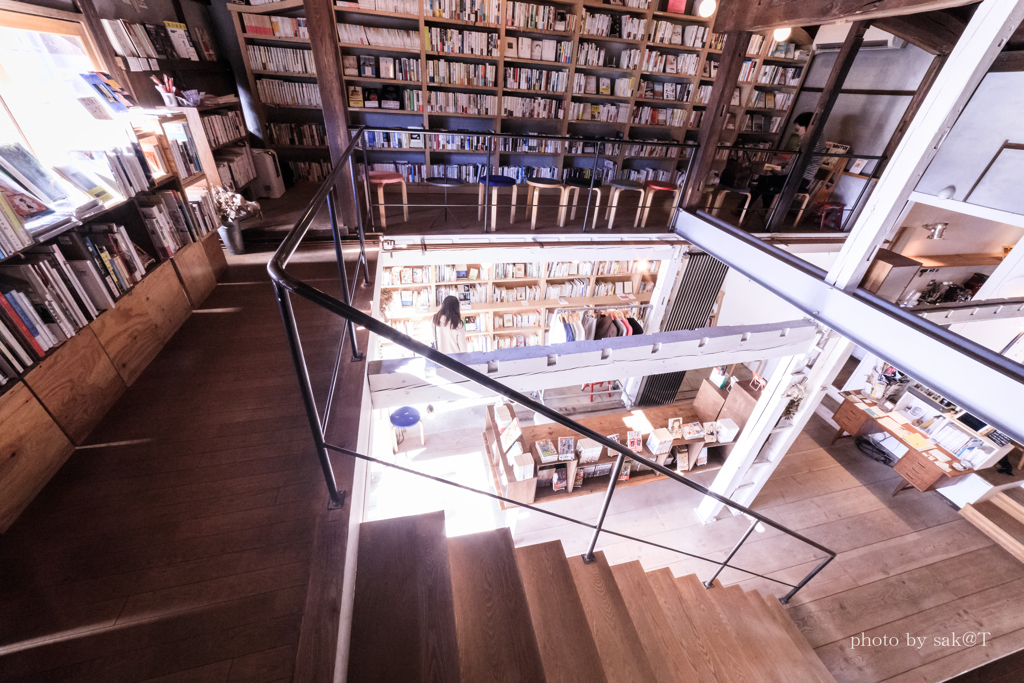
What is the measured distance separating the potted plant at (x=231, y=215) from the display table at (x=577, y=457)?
2.95 metres

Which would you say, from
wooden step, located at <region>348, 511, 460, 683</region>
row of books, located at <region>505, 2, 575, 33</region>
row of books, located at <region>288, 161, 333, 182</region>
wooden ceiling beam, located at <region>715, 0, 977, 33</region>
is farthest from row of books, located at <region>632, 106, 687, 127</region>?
wooden step, located at <region>348, 511, 460, 683</region>

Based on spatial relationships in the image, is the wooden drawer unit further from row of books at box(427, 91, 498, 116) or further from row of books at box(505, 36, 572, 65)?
row of books at box(427, 91, 498, 116)

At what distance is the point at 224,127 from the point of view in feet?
12.9

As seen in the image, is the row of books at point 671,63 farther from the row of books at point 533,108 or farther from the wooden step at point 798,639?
the wooden step at point 798,639

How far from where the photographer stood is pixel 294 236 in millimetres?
1132

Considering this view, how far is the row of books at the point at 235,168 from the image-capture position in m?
3.65

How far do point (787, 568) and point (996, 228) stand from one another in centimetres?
623

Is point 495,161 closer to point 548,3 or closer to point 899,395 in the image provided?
point 548,3

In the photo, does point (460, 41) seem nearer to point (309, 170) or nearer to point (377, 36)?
point (377, 36)

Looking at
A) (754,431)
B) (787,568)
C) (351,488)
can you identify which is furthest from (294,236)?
(787,568)

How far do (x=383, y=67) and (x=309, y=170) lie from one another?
166 centimetres

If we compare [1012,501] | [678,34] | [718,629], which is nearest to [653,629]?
[718,629]

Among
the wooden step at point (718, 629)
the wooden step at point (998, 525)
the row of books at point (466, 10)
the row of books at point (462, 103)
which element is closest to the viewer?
the wooden step at point (718, 629)

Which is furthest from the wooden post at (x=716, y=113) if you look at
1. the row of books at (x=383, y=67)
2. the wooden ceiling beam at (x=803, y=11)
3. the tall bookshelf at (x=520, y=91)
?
the row of books at (x=383, y=67)
